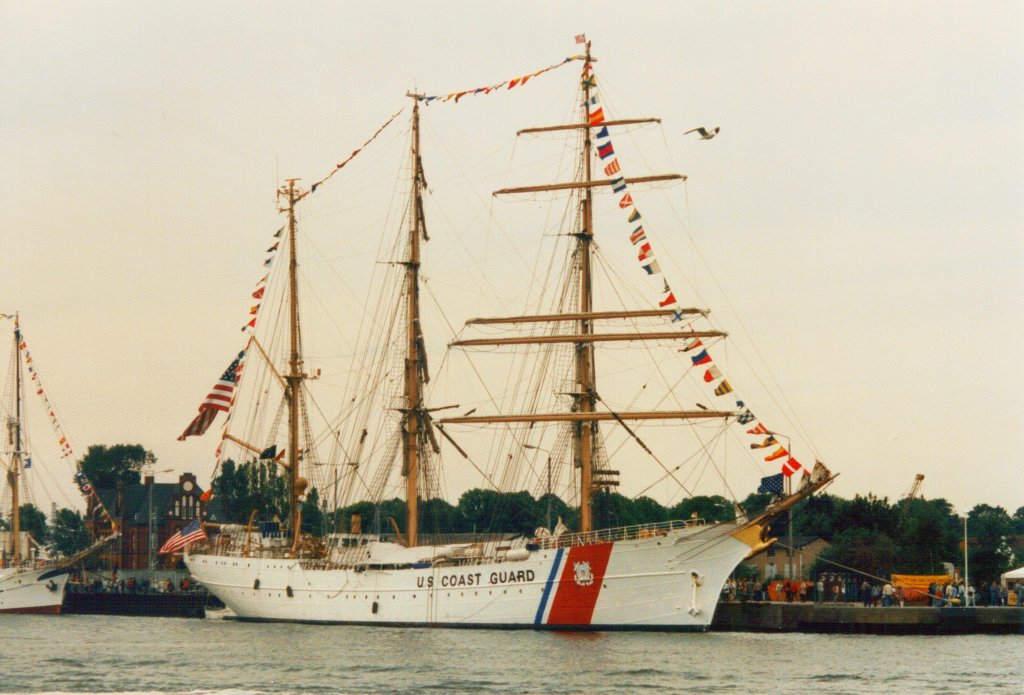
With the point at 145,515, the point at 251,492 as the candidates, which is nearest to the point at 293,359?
the point at 251,492

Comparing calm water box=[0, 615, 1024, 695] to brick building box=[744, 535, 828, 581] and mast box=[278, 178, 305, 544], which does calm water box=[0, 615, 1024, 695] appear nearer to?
mast box=[278, 178, 305, 544]

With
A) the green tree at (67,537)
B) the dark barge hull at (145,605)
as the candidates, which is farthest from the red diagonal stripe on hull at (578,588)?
the green tree at (67,537)

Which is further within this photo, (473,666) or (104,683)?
(473,666)

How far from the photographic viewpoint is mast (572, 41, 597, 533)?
6869 centimetres

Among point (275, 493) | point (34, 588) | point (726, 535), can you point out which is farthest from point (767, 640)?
point (275, 493)

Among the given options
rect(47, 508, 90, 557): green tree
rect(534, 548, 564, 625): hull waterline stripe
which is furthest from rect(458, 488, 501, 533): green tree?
rect(534, 548, 564, 625): hull waterline stripe

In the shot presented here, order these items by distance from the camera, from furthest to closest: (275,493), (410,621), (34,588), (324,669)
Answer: (275,493) < (34,588) < (410,621) < (324,669)

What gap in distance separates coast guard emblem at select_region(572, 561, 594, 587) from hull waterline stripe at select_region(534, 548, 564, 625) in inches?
27.3

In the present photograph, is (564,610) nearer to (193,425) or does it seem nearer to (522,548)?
(522,548)

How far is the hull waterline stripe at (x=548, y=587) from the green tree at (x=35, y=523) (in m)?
89.1

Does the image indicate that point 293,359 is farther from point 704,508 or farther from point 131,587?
point 704,508

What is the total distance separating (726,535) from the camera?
63938 millimetres

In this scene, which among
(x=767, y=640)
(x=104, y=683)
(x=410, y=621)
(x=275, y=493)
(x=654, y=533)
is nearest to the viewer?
(x=104, y=683)

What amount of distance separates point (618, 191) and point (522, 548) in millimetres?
13958
